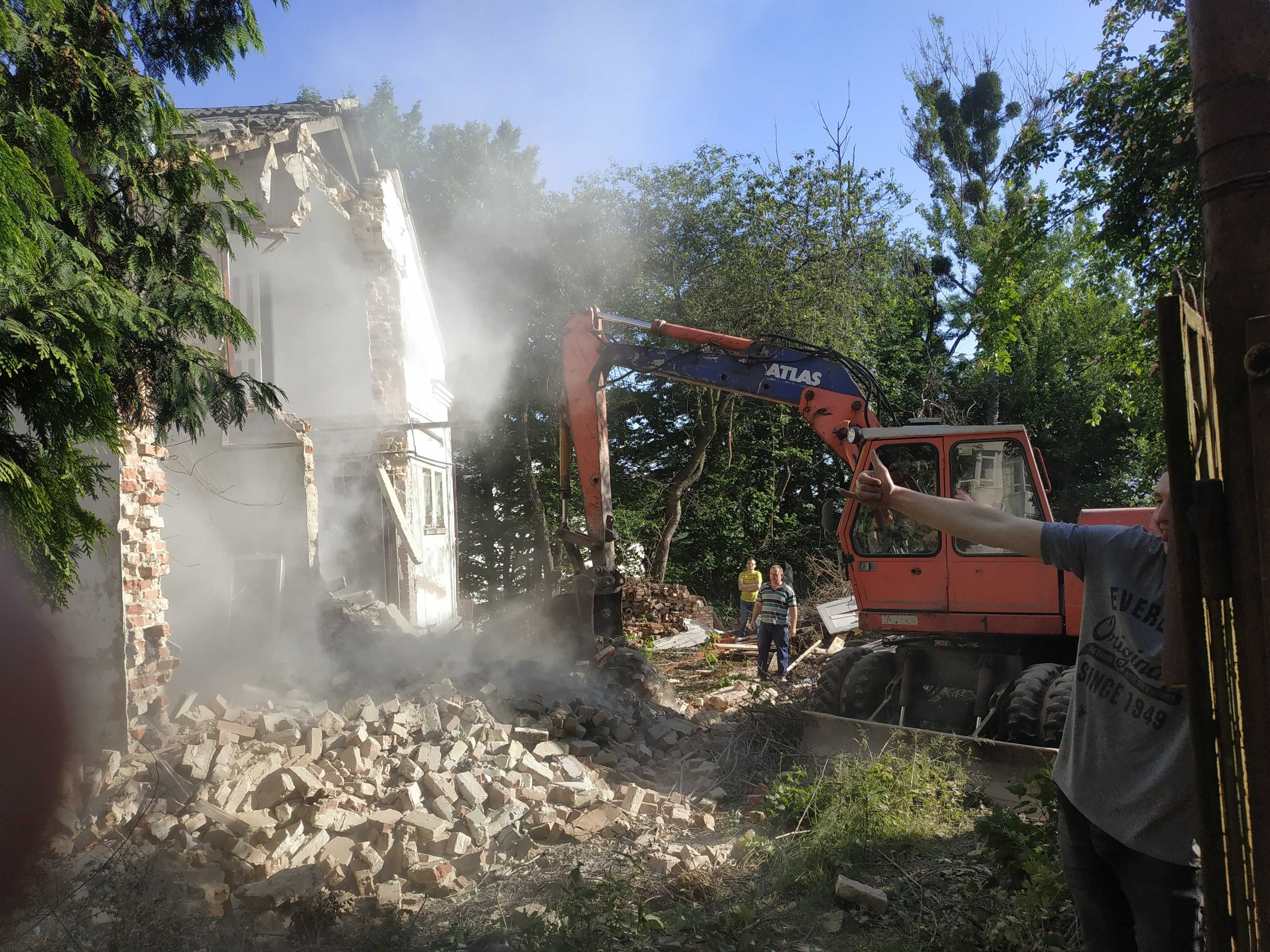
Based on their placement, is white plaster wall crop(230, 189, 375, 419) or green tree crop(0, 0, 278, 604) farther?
white plaster wall crop(230, 189, 375, 419)

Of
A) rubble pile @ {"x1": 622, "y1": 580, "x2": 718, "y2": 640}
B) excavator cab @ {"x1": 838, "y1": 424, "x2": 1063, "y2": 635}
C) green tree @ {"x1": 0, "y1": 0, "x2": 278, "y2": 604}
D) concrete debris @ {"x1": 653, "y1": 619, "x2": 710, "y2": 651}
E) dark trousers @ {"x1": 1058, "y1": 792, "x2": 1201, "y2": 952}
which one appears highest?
green tree @ {"x1": 0, "y1": 0, "x2": 278, "y2": 604}

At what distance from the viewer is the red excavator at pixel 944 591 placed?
23.2 ft

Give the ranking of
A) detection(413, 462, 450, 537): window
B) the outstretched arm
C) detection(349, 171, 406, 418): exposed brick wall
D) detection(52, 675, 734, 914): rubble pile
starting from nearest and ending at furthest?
the outstretched arm
detection(52, 675, 734, 914): rubble pile
detection(349, 171, 406, 418): exposed brick wall
detection(413, 462, 450, 537): window

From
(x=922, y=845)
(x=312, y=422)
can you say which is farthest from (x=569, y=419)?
(x=922, y=845)

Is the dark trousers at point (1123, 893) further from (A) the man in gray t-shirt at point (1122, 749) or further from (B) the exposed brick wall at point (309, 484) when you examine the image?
(B) the exposed brick wall at point (309, 484)

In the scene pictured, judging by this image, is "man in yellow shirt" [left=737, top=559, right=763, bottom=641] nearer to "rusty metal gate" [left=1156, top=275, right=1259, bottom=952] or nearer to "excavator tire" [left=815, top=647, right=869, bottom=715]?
"excavator tire" [left=815, top=647, right=869, bottom=715]

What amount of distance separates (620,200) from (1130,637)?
1860 centimetres

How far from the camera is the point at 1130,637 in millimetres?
2336

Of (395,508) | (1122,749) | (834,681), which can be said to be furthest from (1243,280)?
(395,508)

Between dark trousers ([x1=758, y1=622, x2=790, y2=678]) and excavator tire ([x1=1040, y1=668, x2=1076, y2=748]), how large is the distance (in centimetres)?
541

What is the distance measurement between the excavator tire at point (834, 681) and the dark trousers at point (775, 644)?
3.28 meters

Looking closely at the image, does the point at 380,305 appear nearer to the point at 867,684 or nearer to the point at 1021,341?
the point at 867,684

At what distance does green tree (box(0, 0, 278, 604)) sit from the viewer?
292 centimetres

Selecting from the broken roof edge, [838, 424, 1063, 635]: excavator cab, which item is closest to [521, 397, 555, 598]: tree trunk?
the broken roof edge
